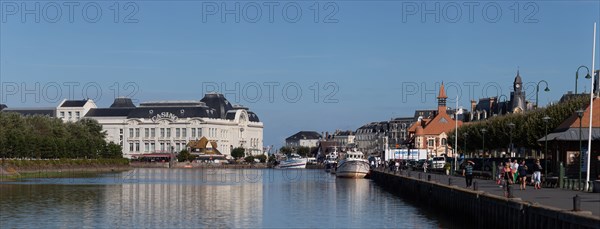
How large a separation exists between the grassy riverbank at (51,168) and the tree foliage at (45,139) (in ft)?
5.17

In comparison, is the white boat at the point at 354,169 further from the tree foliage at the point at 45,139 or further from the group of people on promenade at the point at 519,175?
the group of people on promenade at the point at 519,175

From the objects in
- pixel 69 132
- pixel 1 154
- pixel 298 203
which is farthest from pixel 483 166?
pixel 69 132

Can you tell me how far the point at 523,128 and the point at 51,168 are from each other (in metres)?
73.7

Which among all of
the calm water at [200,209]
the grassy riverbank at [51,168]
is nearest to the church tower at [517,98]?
the grassy riverbank at [51,168]

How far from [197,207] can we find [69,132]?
113 metres

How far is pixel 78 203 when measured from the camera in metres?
74.5

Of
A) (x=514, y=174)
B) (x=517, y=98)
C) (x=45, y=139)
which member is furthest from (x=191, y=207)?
A: (x=517, y=98)

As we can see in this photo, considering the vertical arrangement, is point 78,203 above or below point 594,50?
below

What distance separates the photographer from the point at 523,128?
349 ft

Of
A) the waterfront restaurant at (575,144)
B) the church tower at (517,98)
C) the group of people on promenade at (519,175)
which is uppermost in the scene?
the church tower at (517,98)

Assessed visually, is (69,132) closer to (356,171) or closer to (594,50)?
(356,171)

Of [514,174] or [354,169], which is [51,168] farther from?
[514,174]

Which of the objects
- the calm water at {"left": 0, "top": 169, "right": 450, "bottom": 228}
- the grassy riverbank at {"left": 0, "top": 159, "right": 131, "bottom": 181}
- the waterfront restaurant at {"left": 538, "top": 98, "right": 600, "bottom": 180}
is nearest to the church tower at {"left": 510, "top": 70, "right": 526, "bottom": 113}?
the grassy riverbank at {"left": 0, "top": 159, "right": 131, "bottom": 181}

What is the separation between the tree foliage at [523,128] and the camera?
9477cm
